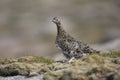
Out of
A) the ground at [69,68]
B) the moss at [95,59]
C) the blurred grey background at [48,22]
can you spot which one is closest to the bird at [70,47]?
the ground at [69,68]

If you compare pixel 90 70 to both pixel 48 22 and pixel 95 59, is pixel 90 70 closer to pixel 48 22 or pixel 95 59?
pixel 95 59

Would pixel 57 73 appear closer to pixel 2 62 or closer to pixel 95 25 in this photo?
pixel 2 62

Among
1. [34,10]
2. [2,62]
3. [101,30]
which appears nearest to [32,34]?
[101,30]

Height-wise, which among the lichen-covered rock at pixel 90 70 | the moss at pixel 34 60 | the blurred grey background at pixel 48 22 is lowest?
the lichen-covered rock at pixel 90 70

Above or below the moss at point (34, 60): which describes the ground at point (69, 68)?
below

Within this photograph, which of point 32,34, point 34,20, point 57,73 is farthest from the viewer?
point 34,20

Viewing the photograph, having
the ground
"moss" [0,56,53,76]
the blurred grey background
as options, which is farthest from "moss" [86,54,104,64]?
the blurred grey background

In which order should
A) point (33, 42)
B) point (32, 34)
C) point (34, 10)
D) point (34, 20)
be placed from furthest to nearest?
point (34, 10), point (34, 20), point (32, 34), point (33, 42)

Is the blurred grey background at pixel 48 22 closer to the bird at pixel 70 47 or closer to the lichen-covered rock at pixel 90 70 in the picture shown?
the bird at pixel 70 47

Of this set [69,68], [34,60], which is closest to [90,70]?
[69,68]
